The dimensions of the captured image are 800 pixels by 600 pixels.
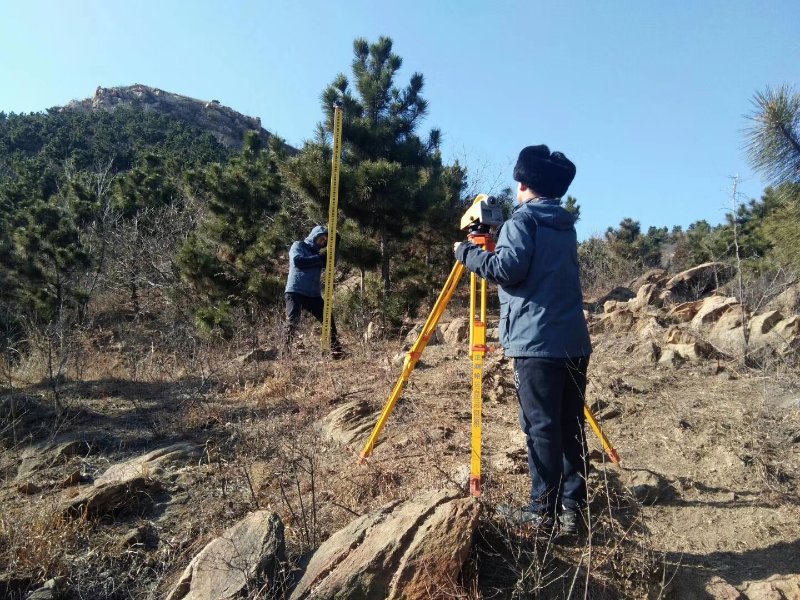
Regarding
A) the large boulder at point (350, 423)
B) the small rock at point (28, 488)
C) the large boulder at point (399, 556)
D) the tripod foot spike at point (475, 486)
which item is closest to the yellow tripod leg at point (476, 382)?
the tripod foot spike at point (475, 486)

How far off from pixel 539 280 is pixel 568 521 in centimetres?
99

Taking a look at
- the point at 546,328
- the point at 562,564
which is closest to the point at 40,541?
the point at 562,564

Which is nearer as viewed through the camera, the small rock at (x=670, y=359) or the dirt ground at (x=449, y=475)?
the dirt ground at (x=449, y=475)

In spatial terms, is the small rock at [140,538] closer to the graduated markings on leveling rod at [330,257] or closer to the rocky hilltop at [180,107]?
the graduated markings on leveling rod at [330,257]

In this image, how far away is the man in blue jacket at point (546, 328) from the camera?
228cm

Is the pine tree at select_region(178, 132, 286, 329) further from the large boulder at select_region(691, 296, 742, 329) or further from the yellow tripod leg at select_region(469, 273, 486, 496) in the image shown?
the yellow tripod leg at select_region(469, 273, 486, 496)

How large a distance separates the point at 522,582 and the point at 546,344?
2.86 ft

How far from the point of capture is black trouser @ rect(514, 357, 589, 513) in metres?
2.27

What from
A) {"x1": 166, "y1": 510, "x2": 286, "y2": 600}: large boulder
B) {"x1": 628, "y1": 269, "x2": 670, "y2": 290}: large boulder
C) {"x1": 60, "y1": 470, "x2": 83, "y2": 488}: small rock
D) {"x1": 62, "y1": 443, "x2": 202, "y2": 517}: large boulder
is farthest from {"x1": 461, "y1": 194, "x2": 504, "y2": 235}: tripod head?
{"x1": 628, "y1": 269, "x2": 670, "y2": 290}: large boulder

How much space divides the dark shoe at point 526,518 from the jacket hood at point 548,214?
117cm

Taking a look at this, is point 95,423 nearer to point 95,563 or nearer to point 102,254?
point 95,563

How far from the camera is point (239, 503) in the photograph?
2.99 metres

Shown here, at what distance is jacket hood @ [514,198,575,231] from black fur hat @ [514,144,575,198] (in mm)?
78

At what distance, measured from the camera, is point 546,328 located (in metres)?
2.28
